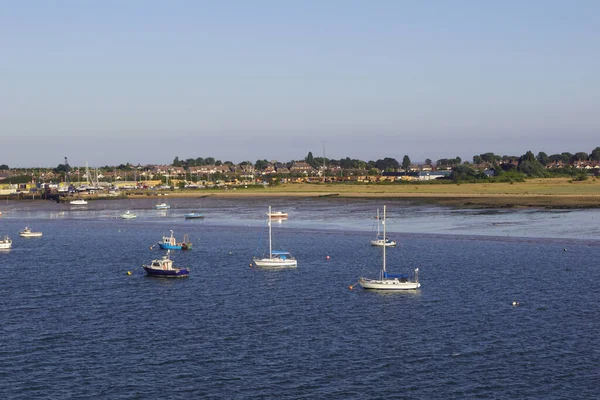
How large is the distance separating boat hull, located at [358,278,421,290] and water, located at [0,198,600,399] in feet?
3.26

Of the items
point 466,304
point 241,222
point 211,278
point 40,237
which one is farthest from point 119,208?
point 466,304

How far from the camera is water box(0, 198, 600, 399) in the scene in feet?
129

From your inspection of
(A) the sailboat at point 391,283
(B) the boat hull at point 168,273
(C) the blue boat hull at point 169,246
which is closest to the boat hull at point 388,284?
(A) the sailboat at point 391,283

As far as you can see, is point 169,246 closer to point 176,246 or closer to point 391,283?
point 176,246

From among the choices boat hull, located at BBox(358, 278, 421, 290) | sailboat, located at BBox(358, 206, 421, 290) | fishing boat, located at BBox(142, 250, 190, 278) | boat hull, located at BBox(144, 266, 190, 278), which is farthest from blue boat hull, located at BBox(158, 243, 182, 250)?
boat hull, located at BBox(358, 278, 421, 290)

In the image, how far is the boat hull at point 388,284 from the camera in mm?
62844

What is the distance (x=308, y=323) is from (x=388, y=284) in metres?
13.8

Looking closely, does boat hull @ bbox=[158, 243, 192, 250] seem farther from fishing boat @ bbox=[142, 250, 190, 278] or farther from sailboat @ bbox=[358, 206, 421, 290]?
sailboat @ bbox=[358, 206, 421, 290]

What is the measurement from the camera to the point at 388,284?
63375mm

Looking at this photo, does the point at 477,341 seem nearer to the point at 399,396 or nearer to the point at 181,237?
the point at 399,396

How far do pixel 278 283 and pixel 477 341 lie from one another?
24.4m

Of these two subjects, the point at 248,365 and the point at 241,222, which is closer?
the point at 248,365

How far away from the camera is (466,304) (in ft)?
187

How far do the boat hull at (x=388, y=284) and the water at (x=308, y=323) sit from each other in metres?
0.99
